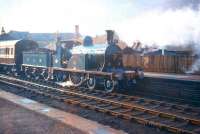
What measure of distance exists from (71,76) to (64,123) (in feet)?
29.3

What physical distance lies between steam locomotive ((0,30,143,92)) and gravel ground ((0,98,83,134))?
5.70 metres

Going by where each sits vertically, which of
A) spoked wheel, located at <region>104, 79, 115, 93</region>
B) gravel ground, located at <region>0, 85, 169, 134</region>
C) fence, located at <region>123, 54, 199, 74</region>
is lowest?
gravel ground, located at <region>0, 85, 169, 134</region>

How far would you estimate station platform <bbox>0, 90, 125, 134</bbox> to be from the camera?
7.94 meters

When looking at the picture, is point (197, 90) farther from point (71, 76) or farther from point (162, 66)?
point (162, 66)

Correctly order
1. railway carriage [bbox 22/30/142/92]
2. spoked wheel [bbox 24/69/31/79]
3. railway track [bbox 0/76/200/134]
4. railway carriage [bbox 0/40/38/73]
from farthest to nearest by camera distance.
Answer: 1. railway carriage [bbox 0/40/38/73]
2. spoked wheel [bbox 24/69/31/79]
3. railway carriage [bbox 22/30/142/92]
4. railway track [bbox 0/76/200/134]

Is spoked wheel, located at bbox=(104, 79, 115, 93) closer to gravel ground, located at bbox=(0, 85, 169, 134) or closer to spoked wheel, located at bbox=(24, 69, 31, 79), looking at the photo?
gravel ground, located at bbox=(0, 85, 169, 134)

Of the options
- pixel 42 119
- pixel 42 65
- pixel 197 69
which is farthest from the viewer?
pixel 197 69

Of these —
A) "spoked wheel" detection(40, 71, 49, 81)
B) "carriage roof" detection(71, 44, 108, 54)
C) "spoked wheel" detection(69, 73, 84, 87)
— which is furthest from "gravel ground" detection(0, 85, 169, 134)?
"spoked wheel" detection(40, 71, 49, 81)

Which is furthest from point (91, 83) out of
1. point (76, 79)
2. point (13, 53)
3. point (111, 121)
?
point (13, 53)

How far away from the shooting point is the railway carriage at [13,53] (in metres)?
23.3

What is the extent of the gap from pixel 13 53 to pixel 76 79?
28.8 ft

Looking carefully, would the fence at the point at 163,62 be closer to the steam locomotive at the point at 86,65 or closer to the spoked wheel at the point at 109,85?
the steam locomotive at the point at 86,65

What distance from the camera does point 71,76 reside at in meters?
17.5

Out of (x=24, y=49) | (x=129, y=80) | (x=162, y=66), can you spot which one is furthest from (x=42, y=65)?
(x=162, y=66)
